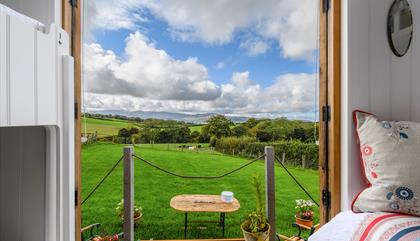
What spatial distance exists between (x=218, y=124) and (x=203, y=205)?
1.64 feet

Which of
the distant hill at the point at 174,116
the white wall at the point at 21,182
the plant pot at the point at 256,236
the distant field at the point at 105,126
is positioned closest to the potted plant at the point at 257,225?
the plant pot at the point at 256,236

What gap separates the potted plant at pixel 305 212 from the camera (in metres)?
1.54

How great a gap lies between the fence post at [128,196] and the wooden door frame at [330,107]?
1072 mm

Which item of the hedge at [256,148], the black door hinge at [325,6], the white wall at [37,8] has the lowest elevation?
the hedge at [256,148]

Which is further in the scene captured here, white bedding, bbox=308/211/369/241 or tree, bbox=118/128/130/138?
tree, bbox=118/128/130/138

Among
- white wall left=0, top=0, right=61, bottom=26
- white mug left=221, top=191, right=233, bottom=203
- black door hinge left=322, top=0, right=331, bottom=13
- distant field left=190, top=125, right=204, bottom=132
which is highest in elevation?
black door hinge left=322, top=0, right=331, bottom=13

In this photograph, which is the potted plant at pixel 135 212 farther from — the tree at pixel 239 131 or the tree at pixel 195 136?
the tree at pixel 239 131

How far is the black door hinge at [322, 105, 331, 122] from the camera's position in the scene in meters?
1.42

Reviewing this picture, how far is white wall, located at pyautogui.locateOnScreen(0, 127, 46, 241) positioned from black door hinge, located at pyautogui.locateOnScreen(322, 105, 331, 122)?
143cm

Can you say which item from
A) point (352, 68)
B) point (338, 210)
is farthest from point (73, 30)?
point (338, 210)

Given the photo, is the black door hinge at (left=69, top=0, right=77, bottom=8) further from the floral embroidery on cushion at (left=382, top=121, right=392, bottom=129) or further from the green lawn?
the floral embroidery on cushion at (left=382, top=121, right=392, bottom=129)

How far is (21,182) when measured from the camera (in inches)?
44.6

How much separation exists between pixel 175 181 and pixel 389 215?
1085 mm

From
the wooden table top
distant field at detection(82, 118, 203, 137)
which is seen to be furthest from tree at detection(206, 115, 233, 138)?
the wooden table top
